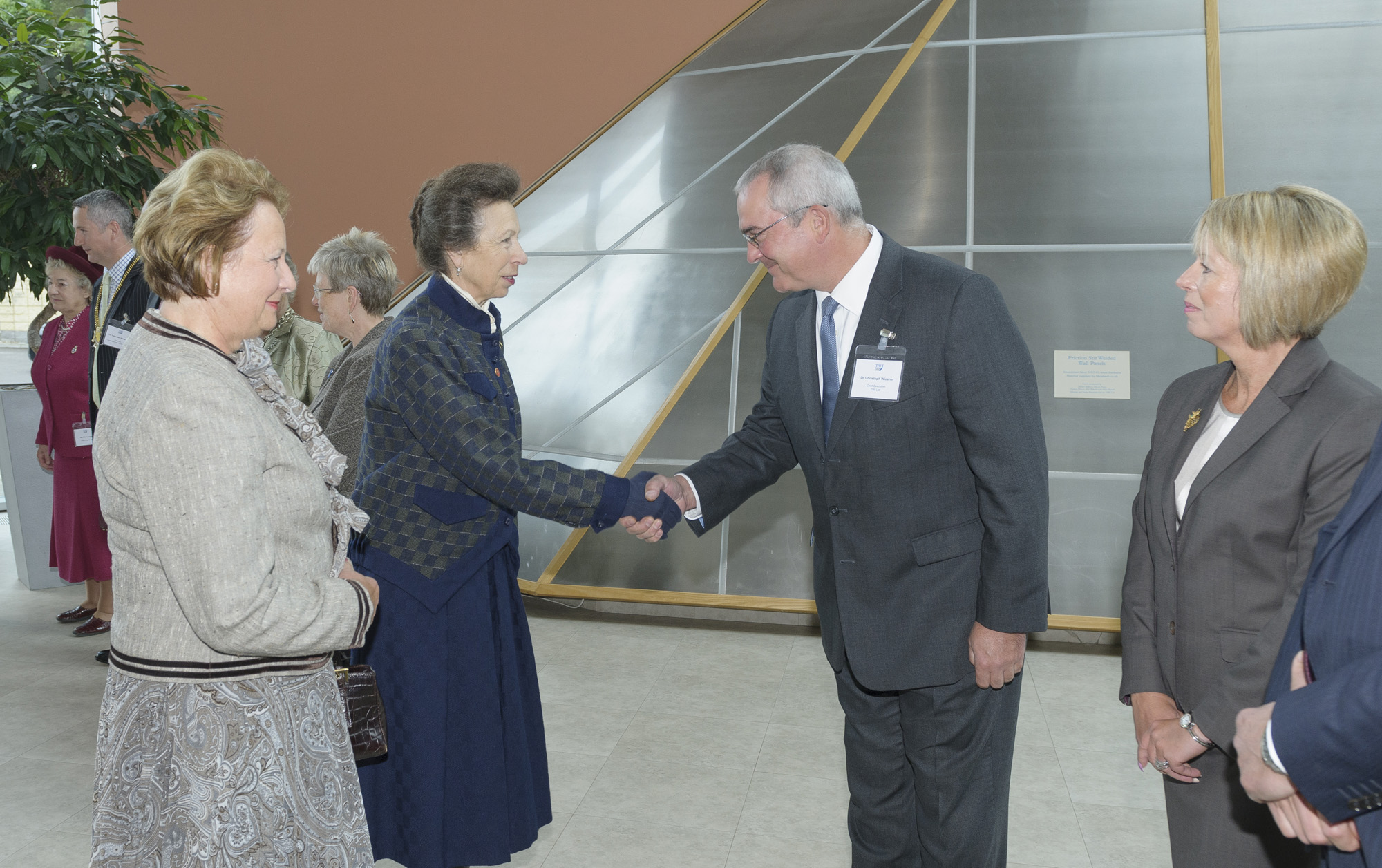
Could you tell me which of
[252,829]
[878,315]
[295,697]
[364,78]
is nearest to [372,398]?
[295,697]

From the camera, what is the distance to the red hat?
4.63 meters

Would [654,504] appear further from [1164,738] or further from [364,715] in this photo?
[1164,738]

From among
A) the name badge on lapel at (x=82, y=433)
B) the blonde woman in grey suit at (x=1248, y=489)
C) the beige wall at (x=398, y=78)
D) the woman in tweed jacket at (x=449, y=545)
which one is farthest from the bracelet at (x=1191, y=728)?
the beige wall at (x=398, y=78)

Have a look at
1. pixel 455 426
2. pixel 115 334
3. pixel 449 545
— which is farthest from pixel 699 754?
pixel 115 334

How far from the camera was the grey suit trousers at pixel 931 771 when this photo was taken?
2100 millimetres

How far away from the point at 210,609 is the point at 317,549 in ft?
0.74

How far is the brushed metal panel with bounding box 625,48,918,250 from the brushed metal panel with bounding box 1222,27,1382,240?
128 centimetres

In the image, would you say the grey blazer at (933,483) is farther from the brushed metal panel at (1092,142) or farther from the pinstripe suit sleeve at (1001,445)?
the brushed metal panel at (1092,142)

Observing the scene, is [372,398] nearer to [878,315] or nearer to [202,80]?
[878,315]

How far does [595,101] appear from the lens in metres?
6.59

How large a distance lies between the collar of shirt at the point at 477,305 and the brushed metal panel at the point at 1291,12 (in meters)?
4.61

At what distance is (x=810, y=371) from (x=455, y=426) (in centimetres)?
75

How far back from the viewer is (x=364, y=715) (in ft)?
6.04

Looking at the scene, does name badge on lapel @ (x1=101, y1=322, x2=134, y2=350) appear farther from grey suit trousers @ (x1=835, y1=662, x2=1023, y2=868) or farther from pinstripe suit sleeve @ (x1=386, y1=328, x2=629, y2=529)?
grey suit trousers @ (x1=835, y1=662, x2=1023, y2=868)
